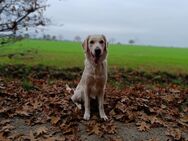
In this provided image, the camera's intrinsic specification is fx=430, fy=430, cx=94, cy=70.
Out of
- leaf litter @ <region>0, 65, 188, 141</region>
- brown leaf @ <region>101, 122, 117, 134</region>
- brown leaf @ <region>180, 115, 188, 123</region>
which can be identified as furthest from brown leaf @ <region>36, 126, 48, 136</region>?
brown leaf @ <region>180, 115, 188, 123</region>

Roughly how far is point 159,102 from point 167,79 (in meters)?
8.24

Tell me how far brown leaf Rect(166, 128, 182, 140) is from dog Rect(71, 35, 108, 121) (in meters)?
1.25

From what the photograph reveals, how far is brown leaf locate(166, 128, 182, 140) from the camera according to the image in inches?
321

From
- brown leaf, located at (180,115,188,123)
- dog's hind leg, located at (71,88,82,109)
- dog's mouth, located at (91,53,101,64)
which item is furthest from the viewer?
brown leaf, located at (180,115,188,123)

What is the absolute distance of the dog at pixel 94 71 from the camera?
7777mm

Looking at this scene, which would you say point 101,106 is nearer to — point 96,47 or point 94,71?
point 94,71

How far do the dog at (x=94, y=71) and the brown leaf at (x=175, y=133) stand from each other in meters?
1.25

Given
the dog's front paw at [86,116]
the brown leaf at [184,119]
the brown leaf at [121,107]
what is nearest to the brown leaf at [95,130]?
the dog's front paw at [86,116]

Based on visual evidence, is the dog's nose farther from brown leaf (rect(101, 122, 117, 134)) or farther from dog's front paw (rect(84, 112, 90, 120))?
brown leaf (rect(101, 122, 117, 134))

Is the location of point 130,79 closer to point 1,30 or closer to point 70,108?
point 1,30

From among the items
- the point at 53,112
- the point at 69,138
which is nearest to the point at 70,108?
the point at 53,112

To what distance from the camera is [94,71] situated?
26.4 feet

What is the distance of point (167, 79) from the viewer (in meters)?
18.1

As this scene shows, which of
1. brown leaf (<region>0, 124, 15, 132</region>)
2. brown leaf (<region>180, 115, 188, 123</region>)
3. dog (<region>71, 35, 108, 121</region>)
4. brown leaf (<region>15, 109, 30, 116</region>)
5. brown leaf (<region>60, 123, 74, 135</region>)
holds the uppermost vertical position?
dog (<region>71, 35, 108, 121</region>)
